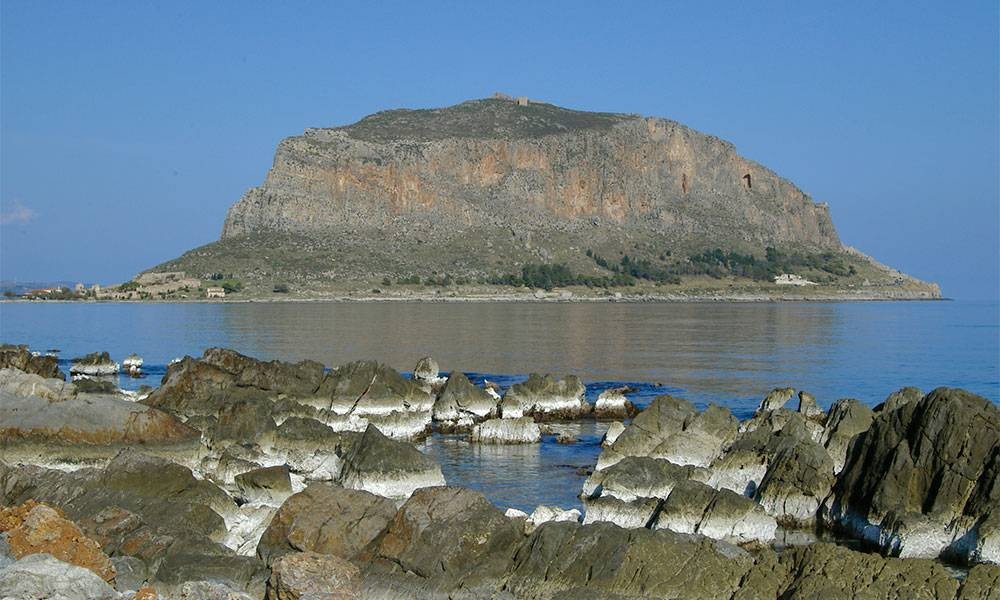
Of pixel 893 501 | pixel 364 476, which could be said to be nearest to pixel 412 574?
pixel 364 476

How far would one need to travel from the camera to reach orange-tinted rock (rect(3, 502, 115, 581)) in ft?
45.1

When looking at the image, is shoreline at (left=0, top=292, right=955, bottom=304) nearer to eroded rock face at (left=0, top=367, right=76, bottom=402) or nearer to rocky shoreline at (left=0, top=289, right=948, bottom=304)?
rocky shoreline at (left=0, top=289, right=948, bottom=304)

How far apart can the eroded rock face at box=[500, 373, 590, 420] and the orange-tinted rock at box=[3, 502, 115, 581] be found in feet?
74.1

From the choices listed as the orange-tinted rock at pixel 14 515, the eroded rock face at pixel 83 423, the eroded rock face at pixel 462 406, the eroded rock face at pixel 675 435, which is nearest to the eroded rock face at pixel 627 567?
the orange-tinted rock at pixel 14 515

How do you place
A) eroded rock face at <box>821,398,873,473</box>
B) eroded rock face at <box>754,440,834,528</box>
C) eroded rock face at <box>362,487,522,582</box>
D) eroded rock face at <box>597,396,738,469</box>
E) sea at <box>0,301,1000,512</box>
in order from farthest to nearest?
1. sea at <box>0,301,1000,512</box>
2. eroded rock face at <box>597,396,738,469</box>
3. eroded rock face at <box>821,398,873,473</box>
4. eroded rock face at <box>754,440,834,528</box>
5. eroded rock face at <box>362,487,522,582</box>

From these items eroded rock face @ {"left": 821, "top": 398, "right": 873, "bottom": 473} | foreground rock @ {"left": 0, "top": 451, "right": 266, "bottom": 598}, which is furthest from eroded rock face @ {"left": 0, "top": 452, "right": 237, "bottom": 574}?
eroded rock face @ {"left": 821, "top": 398, "right": 873, "bottom": 473}

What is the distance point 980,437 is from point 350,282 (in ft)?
544

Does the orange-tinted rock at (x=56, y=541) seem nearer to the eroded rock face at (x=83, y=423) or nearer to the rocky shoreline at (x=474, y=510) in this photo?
the rocky shoreline at (x=474, y=510)

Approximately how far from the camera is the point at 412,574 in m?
14.6

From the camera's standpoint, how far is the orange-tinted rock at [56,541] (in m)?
13.7

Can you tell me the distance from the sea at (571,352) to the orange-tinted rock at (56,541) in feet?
34.3

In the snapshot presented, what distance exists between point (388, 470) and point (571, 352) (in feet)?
149

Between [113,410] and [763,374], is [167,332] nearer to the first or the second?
[763,374]

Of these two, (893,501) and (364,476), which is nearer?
(893,501)
